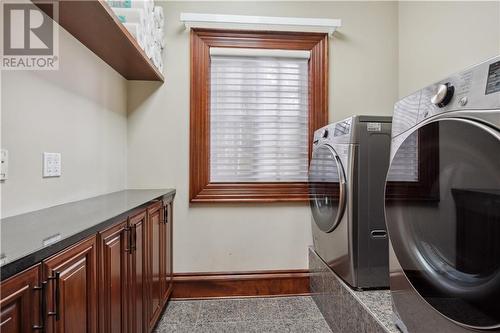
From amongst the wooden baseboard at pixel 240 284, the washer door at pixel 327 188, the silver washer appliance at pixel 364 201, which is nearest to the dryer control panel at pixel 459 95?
the silver washer appliance at pixel 364 201

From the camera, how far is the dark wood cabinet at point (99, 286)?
2.16 ft

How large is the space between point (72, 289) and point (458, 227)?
1.15m

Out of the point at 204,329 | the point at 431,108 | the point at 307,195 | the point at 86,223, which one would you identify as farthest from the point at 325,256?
the point at 86,223

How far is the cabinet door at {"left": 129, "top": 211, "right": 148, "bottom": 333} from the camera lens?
1.34 metres

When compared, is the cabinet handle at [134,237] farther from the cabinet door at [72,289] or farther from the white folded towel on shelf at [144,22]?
the white folded towel on shelf at [144,22]

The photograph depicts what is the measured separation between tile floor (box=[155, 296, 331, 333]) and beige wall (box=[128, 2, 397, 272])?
27 cm

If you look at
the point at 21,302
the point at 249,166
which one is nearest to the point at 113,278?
the point at 21,302

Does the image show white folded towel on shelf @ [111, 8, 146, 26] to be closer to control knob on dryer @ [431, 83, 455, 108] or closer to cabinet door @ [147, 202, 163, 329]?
cabinet door @ [147, 202, 163, 329]

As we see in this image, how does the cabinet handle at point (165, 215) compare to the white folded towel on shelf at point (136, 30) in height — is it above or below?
below

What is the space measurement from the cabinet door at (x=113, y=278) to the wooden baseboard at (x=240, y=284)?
1079 millimetres

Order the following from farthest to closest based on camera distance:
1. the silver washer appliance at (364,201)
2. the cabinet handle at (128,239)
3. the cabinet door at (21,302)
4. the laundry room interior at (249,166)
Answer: the silver washer appliance at (364,201)
the cabinet handle at (128,239)
the laundry room interior at (249,166)
the cabinet door at (21,302)

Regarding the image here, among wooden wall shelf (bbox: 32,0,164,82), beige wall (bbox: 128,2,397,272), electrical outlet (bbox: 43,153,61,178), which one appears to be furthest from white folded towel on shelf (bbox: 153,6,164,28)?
electrical outlet (bbox: 43,153,61,178)

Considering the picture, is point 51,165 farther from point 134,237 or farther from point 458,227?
point 458,227

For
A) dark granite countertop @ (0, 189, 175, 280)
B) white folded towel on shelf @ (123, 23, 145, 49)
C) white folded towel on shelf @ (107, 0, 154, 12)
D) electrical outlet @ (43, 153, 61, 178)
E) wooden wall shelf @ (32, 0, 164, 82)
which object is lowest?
dark granite countertop @ (0, 189, 175, 280)
